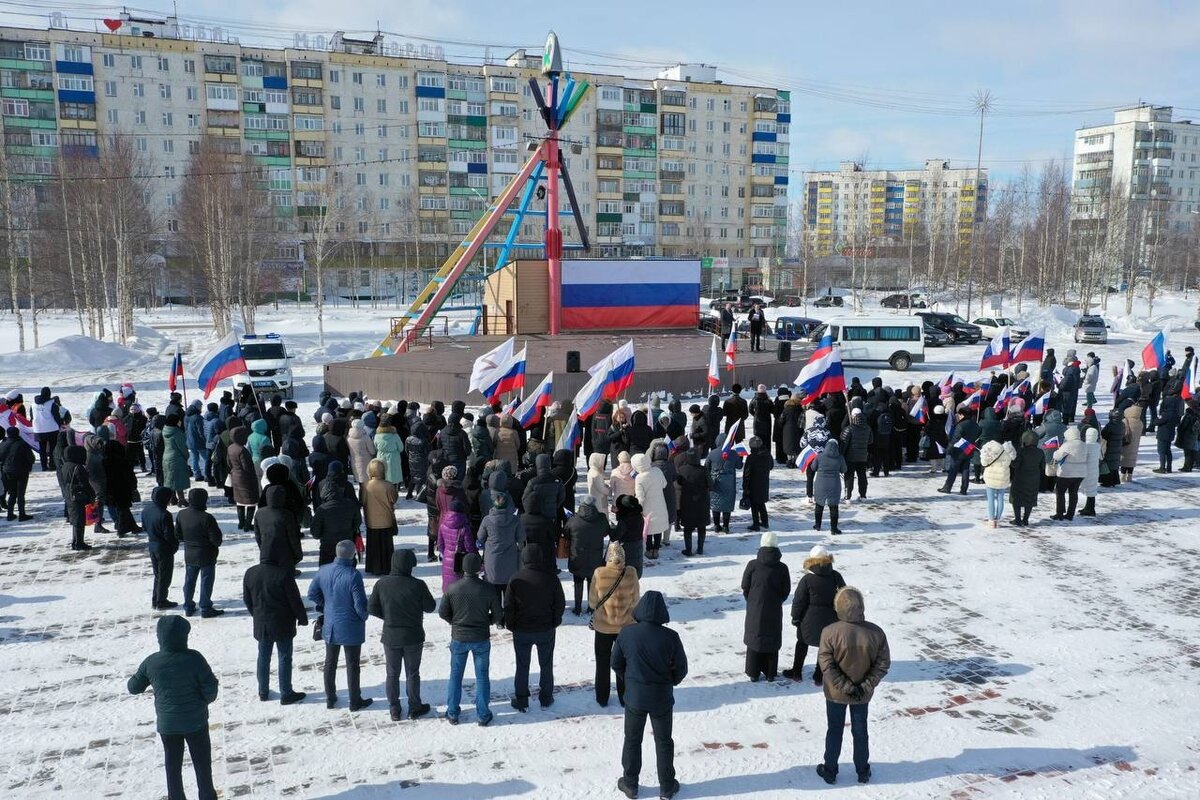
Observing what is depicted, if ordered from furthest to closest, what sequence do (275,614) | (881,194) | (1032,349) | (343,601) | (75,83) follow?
1. (881,194)
2. (75,83)
3. (1032,349)
4. (275,614)
5. (343,601)

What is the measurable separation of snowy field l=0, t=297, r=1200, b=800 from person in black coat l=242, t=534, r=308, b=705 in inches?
10.5

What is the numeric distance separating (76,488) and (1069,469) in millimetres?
13434

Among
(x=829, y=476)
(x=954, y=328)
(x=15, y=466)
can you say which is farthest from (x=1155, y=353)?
(x=15, y=466)

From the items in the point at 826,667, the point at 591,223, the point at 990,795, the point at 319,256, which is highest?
the point at 591,223

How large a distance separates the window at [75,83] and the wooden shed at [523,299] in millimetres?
52099

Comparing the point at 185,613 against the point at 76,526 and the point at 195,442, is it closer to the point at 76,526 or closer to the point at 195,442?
the point at 76,526

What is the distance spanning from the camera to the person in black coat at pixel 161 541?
8.39 m

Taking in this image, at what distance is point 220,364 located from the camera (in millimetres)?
13281

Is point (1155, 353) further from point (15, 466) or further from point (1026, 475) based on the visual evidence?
point (15, 466)

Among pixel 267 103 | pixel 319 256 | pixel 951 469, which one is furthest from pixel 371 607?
pixel 267 103

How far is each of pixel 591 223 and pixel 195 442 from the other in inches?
2823

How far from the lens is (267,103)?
70375mm

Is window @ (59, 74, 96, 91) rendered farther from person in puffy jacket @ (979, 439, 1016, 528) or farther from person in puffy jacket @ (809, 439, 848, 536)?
person in puffy jacket @ (979, 439, 1016, 528)

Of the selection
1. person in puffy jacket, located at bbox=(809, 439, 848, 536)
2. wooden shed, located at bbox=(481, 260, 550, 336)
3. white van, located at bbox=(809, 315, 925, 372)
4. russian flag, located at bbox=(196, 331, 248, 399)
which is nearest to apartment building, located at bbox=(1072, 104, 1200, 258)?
white van, located at bbox=(809, 315, 925, 372)
